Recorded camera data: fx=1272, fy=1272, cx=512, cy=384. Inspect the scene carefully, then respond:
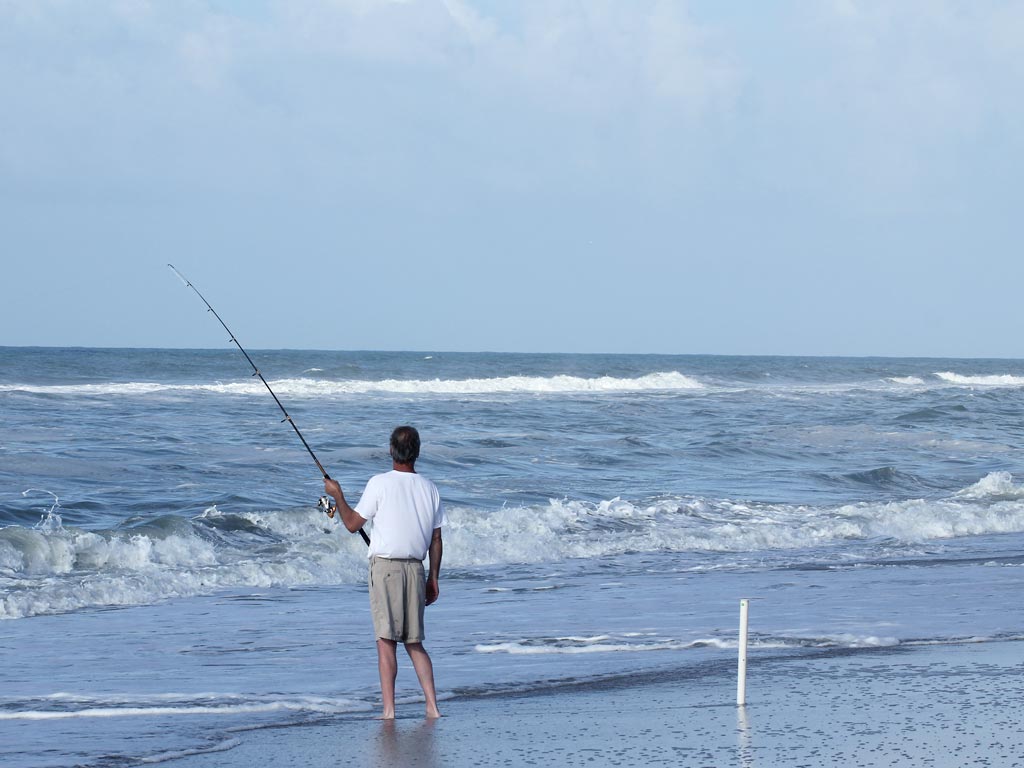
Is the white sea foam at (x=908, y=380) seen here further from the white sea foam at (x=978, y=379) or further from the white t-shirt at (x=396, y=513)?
the white t-shirt at (x=396, y=513)

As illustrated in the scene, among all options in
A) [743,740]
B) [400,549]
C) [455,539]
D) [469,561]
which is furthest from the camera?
[455,539]

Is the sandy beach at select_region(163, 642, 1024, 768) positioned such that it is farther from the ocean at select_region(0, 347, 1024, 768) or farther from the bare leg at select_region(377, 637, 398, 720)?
the ocean at select_region(0, 347, 1024, 768)

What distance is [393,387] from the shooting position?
46500mm

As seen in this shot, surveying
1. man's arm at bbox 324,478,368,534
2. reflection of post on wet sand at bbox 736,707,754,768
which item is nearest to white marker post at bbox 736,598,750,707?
reflection of post on wet sand at bbox 736,707,754,768

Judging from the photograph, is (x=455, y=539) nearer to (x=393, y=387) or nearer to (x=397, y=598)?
(x=397, y=598)

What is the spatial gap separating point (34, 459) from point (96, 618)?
9703 millimetres

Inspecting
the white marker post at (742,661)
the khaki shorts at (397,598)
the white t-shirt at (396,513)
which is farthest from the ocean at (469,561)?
the white t-shirt at (396,513)

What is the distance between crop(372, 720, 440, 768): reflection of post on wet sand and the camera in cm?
475

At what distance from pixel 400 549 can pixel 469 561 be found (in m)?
6.22

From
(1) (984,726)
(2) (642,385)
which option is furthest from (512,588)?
(2) (642,385)

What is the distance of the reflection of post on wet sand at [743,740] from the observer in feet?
15.3

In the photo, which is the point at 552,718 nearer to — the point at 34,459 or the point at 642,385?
the point at 34,459

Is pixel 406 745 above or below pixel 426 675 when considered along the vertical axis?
below

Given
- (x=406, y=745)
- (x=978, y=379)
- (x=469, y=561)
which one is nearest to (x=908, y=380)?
(x=978, y=379)
